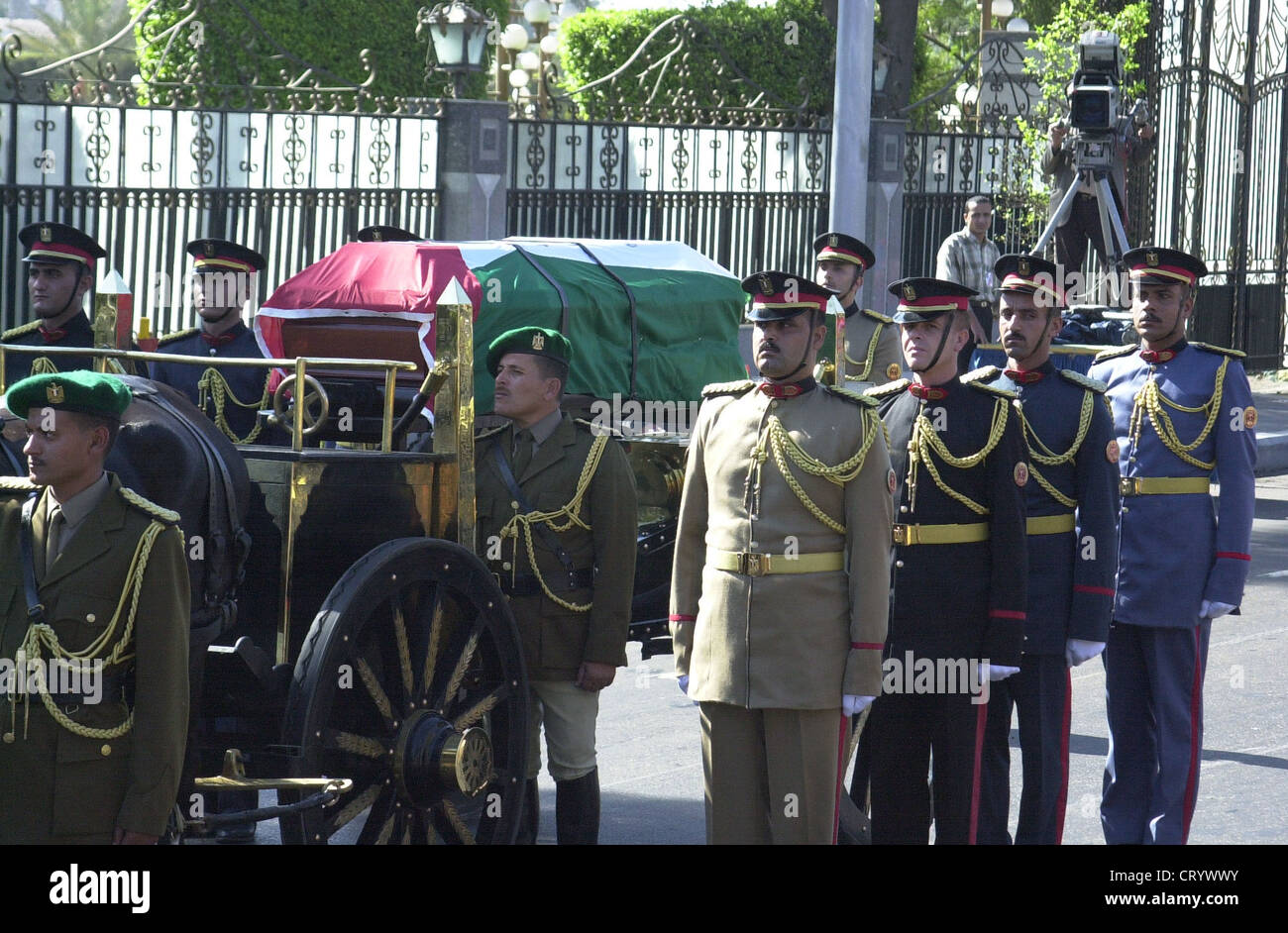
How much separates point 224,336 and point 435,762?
2.75 meters

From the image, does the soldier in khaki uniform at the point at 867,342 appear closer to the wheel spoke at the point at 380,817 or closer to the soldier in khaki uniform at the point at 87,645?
the wheel spoke at the point at 380,817

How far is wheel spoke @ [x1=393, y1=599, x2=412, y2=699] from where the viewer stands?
15.9ft

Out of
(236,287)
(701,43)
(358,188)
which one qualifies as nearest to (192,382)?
(236,287)

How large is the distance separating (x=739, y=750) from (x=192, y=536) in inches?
57.2

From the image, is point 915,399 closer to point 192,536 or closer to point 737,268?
point 192,536

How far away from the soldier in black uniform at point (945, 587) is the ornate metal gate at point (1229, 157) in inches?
500

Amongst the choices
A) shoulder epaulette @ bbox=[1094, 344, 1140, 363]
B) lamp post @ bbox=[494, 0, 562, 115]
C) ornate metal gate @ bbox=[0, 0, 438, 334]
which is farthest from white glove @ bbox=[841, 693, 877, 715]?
lamp post @ bbox=[494, 0, 562, 115]

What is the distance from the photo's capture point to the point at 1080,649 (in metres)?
5.25

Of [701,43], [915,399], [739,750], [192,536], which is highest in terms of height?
[701,43]

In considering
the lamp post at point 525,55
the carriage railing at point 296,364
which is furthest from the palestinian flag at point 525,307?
the lamp post at point 525,55

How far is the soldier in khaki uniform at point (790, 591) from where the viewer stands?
4496 millimetres

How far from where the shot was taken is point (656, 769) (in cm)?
671
